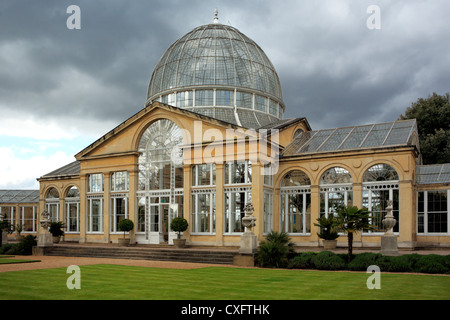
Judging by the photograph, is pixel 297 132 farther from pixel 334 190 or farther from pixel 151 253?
pixel 151 253

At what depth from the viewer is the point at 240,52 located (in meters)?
33.4

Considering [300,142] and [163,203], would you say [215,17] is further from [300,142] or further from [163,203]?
[163,203]

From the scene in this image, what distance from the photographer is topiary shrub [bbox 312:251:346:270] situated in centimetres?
1744

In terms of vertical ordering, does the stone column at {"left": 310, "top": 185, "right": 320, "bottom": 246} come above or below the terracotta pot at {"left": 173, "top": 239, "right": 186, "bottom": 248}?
above

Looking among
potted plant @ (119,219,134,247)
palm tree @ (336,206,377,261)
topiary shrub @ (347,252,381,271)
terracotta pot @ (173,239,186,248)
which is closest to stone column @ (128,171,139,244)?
potted plant @ (119,219,134,247)

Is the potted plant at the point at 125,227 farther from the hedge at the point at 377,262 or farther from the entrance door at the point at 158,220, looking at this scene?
the hedge at the point at 377,262

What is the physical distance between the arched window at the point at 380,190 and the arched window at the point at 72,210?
812 inches

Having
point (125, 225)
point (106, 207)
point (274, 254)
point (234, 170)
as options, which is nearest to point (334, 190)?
point (234, 170)

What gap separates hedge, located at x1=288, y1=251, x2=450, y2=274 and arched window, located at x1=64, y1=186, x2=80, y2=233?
65.9 ft

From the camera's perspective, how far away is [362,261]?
1736 cm

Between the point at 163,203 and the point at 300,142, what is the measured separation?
938 centimetres

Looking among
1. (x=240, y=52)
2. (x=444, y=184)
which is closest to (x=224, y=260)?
(x=444, y=184)

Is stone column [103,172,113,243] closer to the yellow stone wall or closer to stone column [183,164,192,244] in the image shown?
the yellow stone wall

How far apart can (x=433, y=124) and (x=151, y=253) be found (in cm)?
2722
